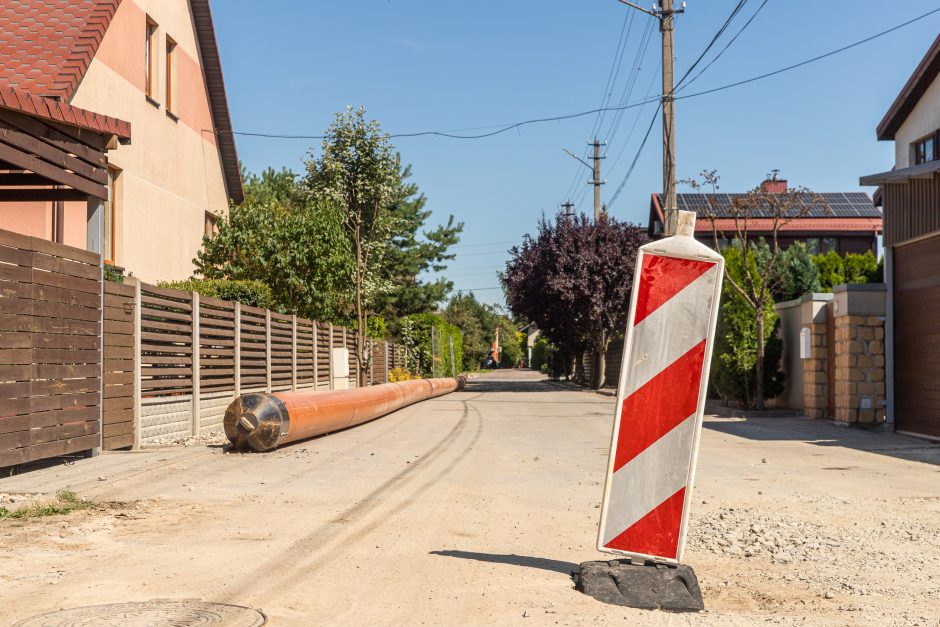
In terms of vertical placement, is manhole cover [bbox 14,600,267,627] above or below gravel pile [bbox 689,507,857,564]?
above

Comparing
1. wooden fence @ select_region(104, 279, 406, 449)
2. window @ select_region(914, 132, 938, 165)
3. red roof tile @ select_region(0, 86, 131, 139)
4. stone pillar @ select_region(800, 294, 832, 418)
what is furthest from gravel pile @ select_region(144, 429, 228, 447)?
window @ select_region(914, 132, 938, 165)

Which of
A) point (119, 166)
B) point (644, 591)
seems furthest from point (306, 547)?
point (119, 166)

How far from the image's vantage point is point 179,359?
43.0 ft

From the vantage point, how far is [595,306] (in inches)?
1383

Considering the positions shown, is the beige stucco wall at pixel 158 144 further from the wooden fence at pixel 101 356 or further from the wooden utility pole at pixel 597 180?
the wooden utility pole at pixel 597 180

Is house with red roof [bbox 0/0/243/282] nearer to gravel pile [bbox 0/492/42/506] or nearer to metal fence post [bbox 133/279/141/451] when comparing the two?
metal fence post [bbox 133/279/141/451]

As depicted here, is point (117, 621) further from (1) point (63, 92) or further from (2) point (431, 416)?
(2) point (431, 416)

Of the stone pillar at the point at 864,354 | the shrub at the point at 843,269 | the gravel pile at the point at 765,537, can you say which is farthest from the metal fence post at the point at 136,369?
the shrub at the point at 843,269

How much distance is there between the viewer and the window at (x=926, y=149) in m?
19.7

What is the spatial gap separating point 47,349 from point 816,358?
14928mm

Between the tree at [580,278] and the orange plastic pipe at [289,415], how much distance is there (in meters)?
19.1

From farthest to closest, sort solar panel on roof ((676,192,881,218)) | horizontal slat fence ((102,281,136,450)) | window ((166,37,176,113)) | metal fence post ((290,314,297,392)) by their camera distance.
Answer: solar panel on roof ((676,192,881,218)) → window ((166,37,176,113)) → metal fence post ((290,314,297,392)) → horizontal slat fence ((102,281,136,450))

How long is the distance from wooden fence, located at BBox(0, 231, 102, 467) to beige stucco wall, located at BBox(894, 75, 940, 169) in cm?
1709

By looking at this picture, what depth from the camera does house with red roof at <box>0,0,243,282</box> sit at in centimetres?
1016
